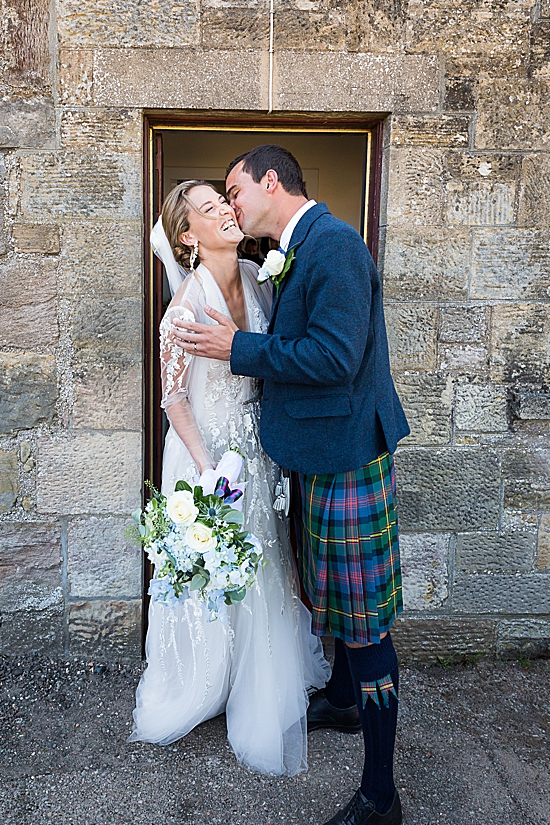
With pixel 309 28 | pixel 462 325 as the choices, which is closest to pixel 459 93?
pixel 309 28

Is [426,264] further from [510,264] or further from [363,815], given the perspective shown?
[363,815]

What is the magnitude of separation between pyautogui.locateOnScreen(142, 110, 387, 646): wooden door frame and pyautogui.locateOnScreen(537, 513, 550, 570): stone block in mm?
1364

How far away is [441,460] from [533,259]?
0.92 metres

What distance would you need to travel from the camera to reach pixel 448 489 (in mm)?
2934

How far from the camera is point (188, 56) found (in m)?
2.61

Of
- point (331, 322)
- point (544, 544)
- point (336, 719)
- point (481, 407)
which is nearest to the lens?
point (331, 322)

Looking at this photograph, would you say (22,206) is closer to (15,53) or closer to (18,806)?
(15,53)

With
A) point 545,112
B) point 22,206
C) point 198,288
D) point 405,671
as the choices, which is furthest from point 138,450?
point 545,112

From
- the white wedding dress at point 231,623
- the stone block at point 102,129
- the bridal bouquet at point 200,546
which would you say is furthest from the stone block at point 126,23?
the bridal bouquet at point 200,546

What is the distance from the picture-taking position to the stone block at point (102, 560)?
9.52ft

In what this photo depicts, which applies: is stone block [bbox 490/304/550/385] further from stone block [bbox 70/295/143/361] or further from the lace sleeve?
stone block [bbox 70/295/143/361]

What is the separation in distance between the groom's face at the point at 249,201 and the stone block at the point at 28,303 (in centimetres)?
89

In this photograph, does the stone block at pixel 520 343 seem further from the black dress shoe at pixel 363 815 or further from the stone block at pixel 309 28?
the black dress shoe at pixel 363 815

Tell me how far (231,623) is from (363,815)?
75 cm
